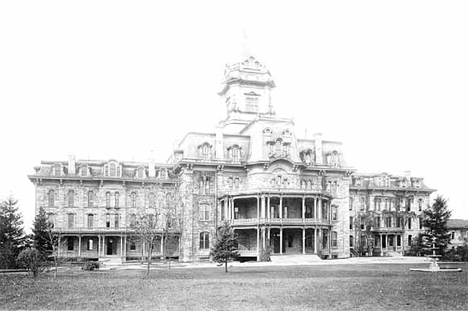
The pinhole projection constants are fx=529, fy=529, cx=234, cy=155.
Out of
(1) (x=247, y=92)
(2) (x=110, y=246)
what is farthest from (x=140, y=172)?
(1) (x=247, y=92)

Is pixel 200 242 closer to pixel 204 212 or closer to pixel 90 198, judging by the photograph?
pixel 204 212

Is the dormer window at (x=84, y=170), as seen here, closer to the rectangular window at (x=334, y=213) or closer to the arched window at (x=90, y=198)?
the arched window at (x=90, y=198)

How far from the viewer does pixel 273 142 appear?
5300 cm

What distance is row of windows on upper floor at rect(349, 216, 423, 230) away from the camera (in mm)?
62438

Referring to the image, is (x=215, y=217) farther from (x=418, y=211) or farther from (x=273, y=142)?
(x=418, y=211)

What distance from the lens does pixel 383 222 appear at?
211 feet

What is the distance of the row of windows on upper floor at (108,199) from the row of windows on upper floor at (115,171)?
1.85 m

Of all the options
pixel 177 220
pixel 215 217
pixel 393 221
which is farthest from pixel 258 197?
pixel 393 221

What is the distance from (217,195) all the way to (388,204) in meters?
23.8

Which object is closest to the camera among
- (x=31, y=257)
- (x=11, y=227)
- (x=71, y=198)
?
(x=31, y=257)

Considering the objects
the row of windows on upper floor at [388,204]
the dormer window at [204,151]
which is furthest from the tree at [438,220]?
the dormer window at [204,151]

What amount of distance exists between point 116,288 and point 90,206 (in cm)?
3349

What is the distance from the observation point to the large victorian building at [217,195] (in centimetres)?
5091

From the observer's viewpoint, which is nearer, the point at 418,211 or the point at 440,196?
the point at 440,196
